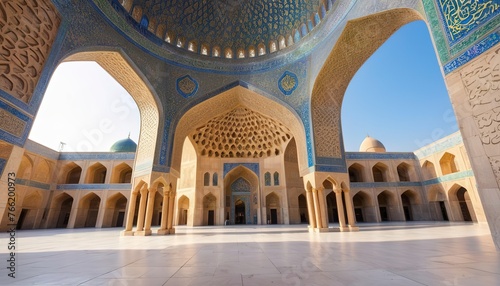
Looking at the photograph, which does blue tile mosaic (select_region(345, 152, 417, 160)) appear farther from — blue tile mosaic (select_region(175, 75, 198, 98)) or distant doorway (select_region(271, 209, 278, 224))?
blue tile mosaic (select_region(175, 75, 198, 98))

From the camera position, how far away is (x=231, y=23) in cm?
1065

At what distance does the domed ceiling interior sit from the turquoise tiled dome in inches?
489

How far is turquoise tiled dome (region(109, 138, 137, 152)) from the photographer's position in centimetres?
1920

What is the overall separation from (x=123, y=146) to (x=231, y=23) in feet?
46.5

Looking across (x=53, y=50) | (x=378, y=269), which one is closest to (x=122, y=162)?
(x=53, y=50)

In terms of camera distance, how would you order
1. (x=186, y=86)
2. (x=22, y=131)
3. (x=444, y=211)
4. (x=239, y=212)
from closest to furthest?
(x=22, y=131) → (x=186, y=86) → (x=444, y=211) → (x=239, y=212)

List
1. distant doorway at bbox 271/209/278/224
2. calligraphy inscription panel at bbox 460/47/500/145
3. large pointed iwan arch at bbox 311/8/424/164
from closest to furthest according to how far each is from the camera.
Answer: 1. calligraphy inscription panel at bbox 460/47/500/145
2. large pointed iwan arch at bbox 311/8/424/164
3. distant doorway at bbox 271/209/278/224

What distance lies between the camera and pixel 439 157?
15.8 m

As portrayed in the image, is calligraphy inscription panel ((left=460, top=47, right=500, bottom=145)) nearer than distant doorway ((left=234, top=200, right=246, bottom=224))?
Yes

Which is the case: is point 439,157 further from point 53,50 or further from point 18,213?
point 18,213

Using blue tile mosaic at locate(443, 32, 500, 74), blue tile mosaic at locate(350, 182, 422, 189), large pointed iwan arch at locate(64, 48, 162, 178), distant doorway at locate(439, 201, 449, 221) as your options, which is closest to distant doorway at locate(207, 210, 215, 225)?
large pointed iwan arch at locate(64, 48, 162, 178)

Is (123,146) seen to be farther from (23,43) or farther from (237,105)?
(23,43)

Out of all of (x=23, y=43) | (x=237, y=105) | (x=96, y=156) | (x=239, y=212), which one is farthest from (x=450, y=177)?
(x=96, y=156)

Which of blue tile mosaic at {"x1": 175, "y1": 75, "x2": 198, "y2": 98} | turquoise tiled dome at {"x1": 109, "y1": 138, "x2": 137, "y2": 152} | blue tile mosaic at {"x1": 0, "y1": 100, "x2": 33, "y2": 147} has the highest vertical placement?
turquoise tiled dome at {"x1": 109, "y1": 138, "x2": 137, "y2": 152}
